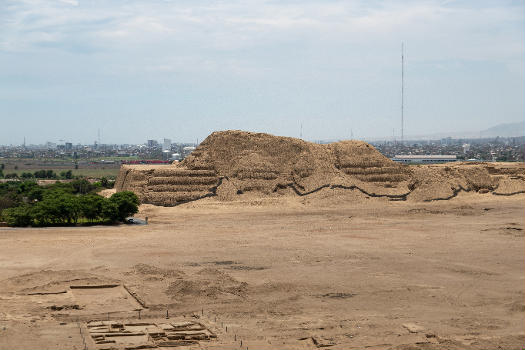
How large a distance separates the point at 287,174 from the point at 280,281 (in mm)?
33892

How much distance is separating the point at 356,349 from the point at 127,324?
905cm

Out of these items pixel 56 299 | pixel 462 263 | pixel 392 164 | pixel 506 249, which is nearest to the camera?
pixel 56 299

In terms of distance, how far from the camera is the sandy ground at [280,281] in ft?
82.4

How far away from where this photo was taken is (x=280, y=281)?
33031mm

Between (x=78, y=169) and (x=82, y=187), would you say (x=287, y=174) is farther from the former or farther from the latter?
(x=78, y=169)

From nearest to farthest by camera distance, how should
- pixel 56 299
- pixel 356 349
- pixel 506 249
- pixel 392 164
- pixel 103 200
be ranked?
pixel 356 349 → pixel 56 299 → pixel 506 249 → pixel 103 200 → pixel 392 164

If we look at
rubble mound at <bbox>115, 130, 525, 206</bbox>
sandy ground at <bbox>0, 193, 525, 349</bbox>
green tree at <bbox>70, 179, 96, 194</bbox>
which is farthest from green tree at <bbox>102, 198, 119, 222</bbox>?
green tree at <bbox>70, 179, 96, 194</bbox>

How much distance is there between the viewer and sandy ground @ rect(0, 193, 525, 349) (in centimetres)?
2512

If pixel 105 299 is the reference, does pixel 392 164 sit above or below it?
above

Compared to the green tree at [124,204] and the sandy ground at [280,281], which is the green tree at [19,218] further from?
the green tree at [124,204]

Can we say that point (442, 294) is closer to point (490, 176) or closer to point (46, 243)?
point (46, 243)

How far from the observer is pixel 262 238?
46.2m

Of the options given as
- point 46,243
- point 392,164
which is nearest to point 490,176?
point 392,164

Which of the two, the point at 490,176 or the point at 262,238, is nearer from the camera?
the point at 262,238
